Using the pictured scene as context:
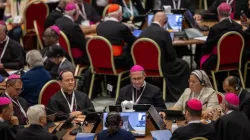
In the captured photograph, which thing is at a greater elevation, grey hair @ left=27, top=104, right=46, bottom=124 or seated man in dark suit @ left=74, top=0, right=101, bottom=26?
grey hair @ left=27, top=104, right=46, bottom=124

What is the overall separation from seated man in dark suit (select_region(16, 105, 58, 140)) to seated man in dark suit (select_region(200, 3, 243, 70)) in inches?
172

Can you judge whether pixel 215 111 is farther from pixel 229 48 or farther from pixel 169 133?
pixel 229 48

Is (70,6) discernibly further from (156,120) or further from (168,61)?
(156,120)

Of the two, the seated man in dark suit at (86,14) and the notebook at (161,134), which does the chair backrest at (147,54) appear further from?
the notebook at (161,134)

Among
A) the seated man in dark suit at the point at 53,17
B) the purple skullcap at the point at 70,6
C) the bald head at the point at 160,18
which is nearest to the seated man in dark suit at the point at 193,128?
the bald head at the point at 160,18

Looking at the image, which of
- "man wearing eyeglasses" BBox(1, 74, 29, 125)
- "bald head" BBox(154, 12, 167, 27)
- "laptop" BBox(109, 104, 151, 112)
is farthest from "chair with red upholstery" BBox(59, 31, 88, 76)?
"laptop" BBox(109, 104, 151, 112)

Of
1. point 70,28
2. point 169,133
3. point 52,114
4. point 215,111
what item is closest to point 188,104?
point 169,133

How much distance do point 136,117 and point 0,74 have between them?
128 inches

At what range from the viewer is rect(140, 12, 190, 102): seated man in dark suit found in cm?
1219

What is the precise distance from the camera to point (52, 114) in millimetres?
9570

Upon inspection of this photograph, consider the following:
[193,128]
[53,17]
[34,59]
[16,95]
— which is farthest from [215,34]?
[193,128]

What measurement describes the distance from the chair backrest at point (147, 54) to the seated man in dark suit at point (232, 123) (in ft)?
9.81

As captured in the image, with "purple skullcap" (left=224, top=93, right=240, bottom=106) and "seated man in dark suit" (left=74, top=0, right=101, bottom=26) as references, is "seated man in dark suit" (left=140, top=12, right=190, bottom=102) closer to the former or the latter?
"seated man in dark suit" (left=74, top=0, right=101, bottom=26)

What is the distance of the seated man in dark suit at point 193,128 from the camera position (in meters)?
8.40
